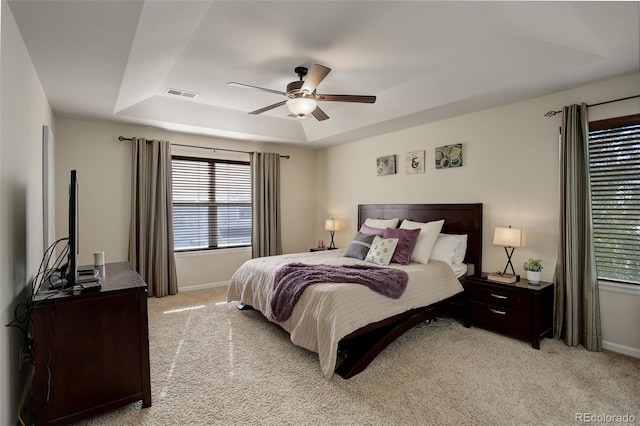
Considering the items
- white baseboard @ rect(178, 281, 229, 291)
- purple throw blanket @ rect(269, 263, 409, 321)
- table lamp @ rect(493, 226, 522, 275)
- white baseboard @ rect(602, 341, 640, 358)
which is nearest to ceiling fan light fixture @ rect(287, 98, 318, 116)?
purple throw blanket @ rect(269, 263, 409, 321)

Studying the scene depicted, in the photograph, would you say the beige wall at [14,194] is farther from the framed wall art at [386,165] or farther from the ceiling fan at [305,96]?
the framed wall art at [386,165]

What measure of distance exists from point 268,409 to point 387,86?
3.37m

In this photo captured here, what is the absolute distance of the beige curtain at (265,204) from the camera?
17.9 ft

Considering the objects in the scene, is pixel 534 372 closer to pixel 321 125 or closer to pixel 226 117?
pixel 321 125

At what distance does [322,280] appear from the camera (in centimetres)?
287

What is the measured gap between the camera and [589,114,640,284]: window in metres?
2.78

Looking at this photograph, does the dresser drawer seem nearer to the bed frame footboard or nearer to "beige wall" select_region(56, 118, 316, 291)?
the bed frame footboard

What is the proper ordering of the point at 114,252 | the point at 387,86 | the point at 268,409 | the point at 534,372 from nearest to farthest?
the point at 268,409 → the point at 534,372 → the point at 387,86 → the point at 114,252

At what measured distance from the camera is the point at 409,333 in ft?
10.8

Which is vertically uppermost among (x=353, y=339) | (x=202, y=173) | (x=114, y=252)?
(x=202, y=173)

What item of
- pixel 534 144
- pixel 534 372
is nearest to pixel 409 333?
pixel 534 372

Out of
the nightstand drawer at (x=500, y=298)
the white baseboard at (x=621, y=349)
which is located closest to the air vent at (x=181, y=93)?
the nightstand drawer at (x=500, y=298)

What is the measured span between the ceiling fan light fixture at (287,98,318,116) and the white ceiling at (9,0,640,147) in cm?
39
